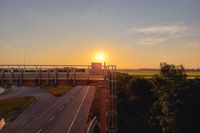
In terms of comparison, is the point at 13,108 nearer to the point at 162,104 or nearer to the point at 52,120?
the point at 52,120

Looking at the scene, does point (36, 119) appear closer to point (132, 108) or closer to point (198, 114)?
point (132, 108)

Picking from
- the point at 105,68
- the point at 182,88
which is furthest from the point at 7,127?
the point at 182,88

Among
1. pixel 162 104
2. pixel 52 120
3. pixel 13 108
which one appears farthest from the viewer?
pixel 13 108

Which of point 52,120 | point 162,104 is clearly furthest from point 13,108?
point 162,104

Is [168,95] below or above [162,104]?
above

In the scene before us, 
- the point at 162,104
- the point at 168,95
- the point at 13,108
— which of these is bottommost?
the point at 13,108

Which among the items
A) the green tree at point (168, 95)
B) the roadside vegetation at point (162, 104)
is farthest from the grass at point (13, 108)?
the green tree at point (168, 95)

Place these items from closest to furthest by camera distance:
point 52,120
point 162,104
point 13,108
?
point 162,104 → point 52,120 → point 13,108

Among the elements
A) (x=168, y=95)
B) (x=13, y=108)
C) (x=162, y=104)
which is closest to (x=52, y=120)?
(x=162, y=104)

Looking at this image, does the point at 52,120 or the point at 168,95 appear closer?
the point at 168,95
